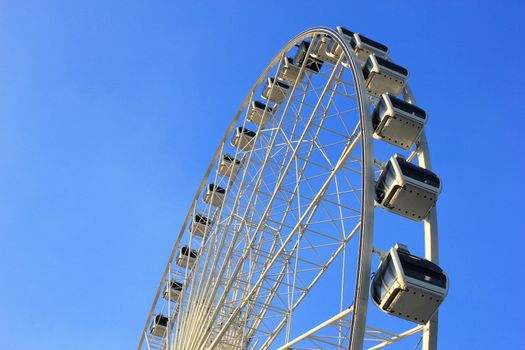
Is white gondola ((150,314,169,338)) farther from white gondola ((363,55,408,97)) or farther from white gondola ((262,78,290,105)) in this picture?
white gondola ((363,55,408,97))

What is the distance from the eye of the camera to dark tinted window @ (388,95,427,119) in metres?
12.0

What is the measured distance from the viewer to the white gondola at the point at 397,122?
1182cm

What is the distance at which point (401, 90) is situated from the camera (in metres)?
13.6

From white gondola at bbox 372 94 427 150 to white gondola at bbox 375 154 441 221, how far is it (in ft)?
4.28

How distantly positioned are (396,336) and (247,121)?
1222 cm

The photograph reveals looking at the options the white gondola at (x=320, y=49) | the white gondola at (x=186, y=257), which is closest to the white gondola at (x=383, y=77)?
the white gondola at (x=320, y=49)

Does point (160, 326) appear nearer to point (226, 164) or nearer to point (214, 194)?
point (214, 194)

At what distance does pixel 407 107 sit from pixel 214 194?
36.3 ft

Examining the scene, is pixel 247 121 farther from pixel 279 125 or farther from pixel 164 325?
pixel 164 325

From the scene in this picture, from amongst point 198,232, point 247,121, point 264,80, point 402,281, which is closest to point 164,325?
point 198,232

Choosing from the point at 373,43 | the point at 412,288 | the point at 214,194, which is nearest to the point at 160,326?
the point at 214,194

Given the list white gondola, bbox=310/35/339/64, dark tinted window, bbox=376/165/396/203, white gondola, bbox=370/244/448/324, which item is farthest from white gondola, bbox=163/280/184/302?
white gondola, bbox=370/244/448/324

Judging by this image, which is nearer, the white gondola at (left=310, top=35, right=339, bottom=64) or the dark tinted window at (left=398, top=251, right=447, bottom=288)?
Result: the dark tinted window at (left=398, top=251, right=447, bottom=288)

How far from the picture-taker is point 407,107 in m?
12.1
